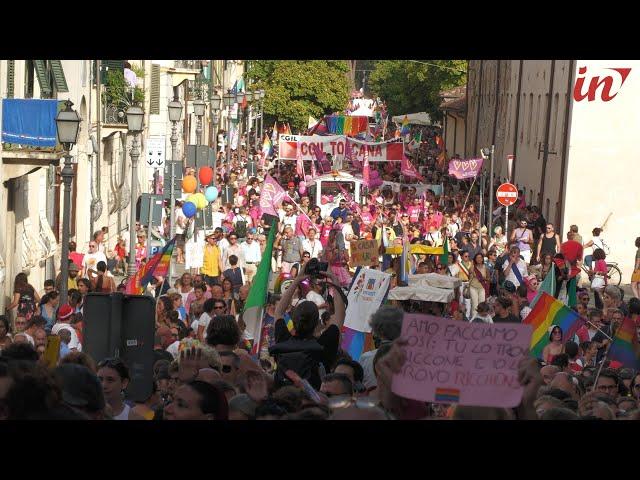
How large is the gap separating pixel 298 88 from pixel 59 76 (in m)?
47.2

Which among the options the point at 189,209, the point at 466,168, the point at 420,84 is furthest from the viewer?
the point at 420,84

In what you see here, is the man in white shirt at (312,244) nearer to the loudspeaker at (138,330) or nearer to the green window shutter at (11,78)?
the green window shutter at (11,78)

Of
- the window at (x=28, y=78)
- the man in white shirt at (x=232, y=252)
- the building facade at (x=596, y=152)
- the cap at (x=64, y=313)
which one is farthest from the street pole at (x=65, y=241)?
the building facade at (x=596, y=152)

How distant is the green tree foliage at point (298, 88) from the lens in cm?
7212

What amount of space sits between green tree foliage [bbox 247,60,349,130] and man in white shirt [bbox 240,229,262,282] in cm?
4947

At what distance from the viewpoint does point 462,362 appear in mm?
5676

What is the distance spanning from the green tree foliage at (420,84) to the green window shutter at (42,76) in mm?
46626

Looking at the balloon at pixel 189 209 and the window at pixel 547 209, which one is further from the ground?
the balloon at pixel 189 209

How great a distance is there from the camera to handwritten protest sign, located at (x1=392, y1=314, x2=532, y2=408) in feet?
18.2

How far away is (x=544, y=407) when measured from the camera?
6734 millimetres

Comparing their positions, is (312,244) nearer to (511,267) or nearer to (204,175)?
(511,267)

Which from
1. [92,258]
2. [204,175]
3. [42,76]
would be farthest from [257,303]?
[204,175]
